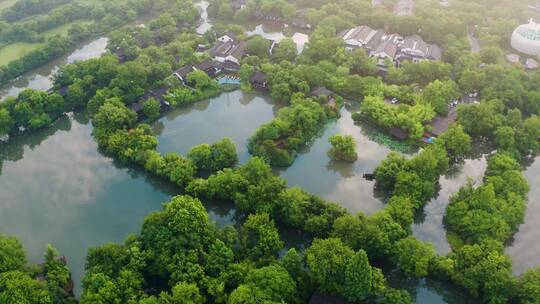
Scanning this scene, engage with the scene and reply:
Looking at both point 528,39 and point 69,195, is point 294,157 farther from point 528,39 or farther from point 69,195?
point 528,39

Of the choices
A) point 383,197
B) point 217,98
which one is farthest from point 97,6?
point 383,197

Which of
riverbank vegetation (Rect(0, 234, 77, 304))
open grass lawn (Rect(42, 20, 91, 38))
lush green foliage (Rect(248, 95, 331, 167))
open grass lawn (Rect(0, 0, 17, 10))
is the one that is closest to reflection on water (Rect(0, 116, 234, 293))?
riverbank vegetation (Rect(0, 234, 77, 304))

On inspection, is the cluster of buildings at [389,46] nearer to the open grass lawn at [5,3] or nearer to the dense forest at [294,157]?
the dense forest at [294,157]

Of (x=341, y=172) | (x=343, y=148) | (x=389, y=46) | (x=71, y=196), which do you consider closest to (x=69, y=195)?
(x=71, y=196)

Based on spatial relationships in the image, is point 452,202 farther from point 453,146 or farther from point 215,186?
point 215,186

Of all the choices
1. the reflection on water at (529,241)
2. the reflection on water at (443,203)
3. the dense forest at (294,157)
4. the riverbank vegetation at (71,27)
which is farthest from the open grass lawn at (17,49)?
the reflection on water at (529,241)

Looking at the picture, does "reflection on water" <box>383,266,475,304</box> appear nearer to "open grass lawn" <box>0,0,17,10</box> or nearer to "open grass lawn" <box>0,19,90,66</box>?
"open grass lawn" <box>0,19,90,66</box>
